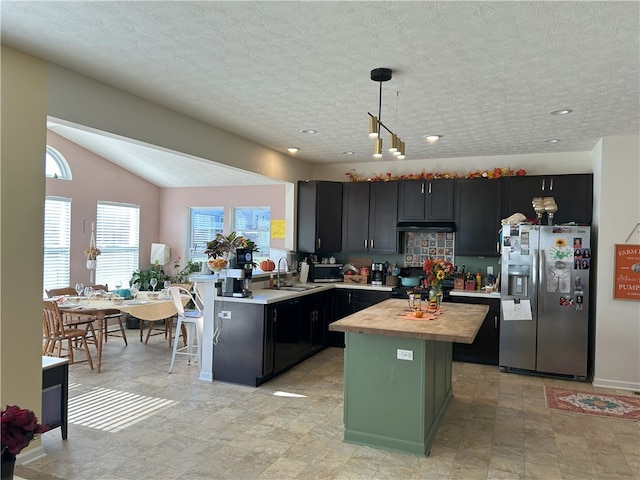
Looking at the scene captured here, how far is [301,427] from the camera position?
3582mm

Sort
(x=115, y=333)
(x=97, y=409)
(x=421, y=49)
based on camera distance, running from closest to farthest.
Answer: (x=421, y=49)
(x=97, y=409)
(x=115, y=333)

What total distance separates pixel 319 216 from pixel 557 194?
3.05 metres

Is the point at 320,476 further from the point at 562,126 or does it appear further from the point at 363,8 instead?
the point at 562,126

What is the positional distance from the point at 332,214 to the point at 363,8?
14.4 ft

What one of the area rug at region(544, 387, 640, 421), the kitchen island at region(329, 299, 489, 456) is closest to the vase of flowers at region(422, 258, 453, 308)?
the kitchen island at region(329, 299, 489, 456)

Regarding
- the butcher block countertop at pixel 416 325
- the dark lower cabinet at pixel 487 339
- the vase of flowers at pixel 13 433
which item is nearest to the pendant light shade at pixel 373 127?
the butcher block countertop at pixel 416 325

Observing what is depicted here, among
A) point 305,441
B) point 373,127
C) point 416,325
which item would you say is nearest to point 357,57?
point 373,127

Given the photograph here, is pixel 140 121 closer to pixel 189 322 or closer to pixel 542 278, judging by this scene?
pixel 189 322

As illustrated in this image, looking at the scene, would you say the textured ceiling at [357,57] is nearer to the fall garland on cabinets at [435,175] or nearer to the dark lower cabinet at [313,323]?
the fall garland on cabinets at [435,175]

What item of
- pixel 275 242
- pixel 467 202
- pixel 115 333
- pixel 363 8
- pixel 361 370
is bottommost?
pixel 115 333

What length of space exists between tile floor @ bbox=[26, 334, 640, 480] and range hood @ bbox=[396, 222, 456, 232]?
2.08m

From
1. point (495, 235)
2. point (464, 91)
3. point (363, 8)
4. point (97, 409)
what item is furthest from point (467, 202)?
point (97, 409)

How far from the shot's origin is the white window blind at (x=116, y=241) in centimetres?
747

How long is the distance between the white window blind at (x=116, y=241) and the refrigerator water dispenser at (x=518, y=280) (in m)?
6.22
